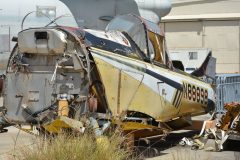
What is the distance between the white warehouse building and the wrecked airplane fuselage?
→ 76.5 ft

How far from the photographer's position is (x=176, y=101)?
942 cm

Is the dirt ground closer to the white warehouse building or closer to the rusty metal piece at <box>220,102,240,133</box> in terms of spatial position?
the rusty metal piece at <box>220,102,240,133</box>

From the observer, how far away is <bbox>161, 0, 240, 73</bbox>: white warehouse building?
31500mm

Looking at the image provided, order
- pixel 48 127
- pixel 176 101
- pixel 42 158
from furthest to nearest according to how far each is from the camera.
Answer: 1. pixel 176 101
2. pixel 48 127
3. pixel 42 158

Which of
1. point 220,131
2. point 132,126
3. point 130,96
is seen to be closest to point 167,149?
point 220,131

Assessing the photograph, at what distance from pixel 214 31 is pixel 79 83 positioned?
24914 mm

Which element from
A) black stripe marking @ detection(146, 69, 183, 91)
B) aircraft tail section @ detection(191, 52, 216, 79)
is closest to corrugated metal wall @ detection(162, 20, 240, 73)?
aircraft tail section @ detection(191, 52, 216, 79)

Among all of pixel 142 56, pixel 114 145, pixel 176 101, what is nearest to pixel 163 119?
pixel 176 101

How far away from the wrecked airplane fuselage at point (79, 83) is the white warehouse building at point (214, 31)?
23.3 m

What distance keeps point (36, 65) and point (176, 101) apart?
276cm

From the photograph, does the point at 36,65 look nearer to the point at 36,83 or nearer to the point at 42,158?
the point at 36,83

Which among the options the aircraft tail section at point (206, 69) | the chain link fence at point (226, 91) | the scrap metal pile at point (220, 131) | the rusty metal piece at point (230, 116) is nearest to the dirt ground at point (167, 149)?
the scrap metal pile at point (220, 131)

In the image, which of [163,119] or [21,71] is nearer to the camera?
[21,71]

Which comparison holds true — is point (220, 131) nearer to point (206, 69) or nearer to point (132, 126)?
point (206, 69)
